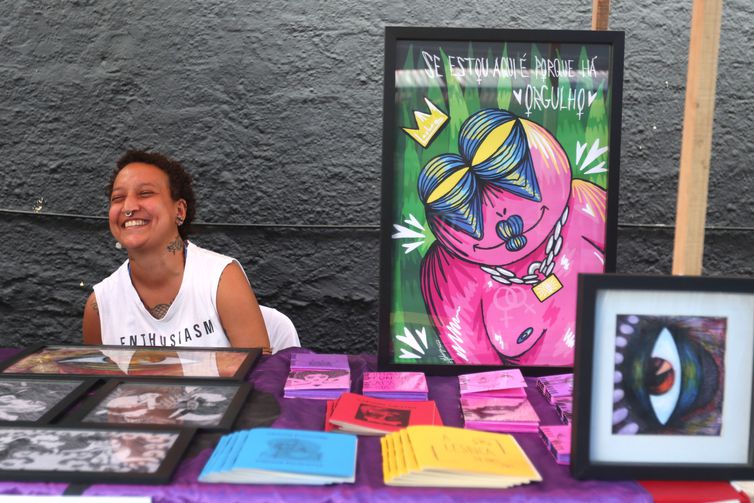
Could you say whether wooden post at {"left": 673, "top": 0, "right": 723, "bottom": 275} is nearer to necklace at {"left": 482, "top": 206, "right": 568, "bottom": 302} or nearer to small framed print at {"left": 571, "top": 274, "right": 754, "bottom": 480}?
small framed print at {"left": 571, "top": 274, "right": 754, "bottom": 480}

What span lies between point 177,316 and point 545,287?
1.19 m

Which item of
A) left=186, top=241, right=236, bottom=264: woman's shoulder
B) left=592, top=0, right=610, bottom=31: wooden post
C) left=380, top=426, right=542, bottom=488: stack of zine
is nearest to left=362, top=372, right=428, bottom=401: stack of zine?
left=380, top=426, right=542, bottom=488: stack of zine

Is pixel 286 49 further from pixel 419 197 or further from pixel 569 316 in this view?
pixel 569 316

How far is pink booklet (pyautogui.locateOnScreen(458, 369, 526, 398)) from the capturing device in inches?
52.1

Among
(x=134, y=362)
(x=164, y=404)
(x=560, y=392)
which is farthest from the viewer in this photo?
(x=134, y=362)

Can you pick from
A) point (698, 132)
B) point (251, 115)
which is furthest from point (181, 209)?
point (698, 132)

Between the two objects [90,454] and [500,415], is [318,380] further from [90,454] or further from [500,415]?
[90,454]

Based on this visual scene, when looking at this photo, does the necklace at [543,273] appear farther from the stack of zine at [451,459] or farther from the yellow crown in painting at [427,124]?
the stack of zine at [451,459]

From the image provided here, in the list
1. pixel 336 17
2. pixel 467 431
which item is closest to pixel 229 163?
pixel 336 17

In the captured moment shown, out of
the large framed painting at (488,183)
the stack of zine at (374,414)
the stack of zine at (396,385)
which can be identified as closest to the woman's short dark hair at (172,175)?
the large framed painting at (488,183)

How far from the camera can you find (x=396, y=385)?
53.6 inches

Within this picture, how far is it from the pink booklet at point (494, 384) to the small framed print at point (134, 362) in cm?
49

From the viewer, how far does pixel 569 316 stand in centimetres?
154

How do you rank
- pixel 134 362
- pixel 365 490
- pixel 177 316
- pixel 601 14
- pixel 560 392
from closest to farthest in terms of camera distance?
pixel 365 490, pixel 560 392, pixel 134 362, pixel 601 14, pixel 177 316
